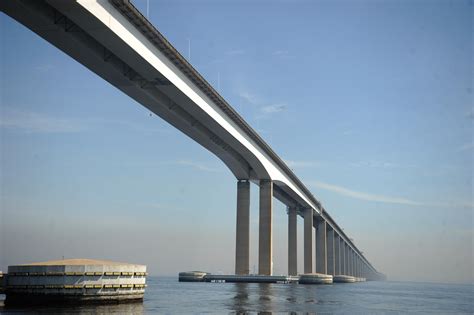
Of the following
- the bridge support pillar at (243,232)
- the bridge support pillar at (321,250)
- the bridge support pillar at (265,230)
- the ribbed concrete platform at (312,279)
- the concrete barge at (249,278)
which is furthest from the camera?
the bridge support pillar at (321,250)

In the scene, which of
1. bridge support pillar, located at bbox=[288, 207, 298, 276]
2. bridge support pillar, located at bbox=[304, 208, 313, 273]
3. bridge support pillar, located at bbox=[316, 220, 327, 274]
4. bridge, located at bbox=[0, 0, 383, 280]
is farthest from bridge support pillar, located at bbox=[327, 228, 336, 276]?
bridge, located at bbox=[0, 0, 383, 280]

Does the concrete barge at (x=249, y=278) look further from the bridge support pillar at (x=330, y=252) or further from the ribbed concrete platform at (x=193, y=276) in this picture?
the bridge support pillar at (x=330, y=252)

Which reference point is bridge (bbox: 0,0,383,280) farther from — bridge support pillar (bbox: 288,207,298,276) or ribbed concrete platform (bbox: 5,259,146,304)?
bridge support pillar (bbox: 288,207,298,276)

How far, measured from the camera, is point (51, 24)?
147ft

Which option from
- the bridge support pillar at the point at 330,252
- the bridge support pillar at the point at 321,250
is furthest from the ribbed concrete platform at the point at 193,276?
the bridge support pillar at the point at 330,252

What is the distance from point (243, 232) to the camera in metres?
109

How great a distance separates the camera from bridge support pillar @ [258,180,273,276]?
108 metres

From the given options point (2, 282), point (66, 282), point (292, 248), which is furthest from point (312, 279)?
point (66, 282)

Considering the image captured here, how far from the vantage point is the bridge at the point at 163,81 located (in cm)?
4416

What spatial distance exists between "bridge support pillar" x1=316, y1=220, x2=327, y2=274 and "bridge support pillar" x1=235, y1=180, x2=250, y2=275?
64.0 metres

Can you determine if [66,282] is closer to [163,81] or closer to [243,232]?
[163,81]

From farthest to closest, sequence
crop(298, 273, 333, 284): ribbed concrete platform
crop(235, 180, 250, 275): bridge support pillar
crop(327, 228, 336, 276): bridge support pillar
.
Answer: crop(327, 228, 336, 276): bridge support pillar < crop(298, 273, 333, 284): ribbed concrete platform < crop(235, 180, 250, 275): bridge support pillar

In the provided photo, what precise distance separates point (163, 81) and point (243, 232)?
5525 cm

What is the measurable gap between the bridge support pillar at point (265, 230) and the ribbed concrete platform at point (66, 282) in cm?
7119
